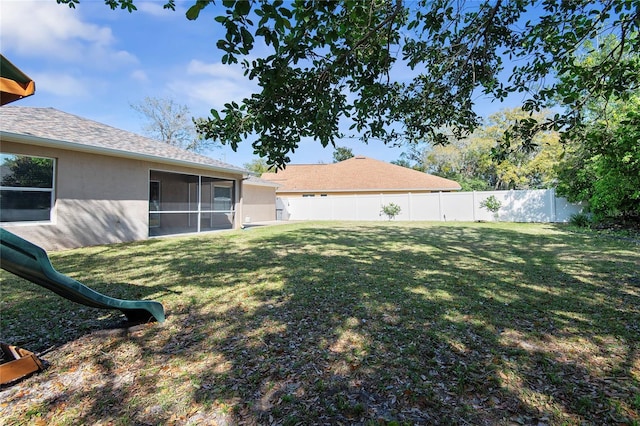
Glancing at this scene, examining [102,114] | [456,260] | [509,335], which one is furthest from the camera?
[102,114]

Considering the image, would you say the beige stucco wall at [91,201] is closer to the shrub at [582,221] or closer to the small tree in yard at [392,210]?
the small tree in yard at [392,210]

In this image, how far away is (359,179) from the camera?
25766 mm

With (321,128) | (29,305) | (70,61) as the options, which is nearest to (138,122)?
(70,61)

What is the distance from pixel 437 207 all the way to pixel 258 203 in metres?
11.7

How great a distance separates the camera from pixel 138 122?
29.7m

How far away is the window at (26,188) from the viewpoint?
739 centimetres

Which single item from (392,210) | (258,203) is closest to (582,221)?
(392,210)

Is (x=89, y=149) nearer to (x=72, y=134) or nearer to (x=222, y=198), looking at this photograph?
(x=72, y=134)

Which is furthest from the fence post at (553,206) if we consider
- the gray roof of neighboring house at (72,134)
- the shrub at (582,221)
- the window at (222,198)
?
the gray roof of neighboring house at (72,134)

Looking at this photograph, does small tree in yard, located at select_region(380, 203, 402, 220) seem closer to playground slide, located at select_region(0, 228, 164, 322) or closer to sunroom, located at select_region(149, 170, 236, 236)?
sunroom, located at select_region(149, 170, 236, 236)

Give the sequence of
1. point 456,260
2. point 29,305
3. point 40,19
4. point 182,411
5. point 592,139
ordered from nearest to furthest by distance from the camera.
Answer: point 182,411 → point 592,139 → point 29,305 → point 40,19 → point 456,260

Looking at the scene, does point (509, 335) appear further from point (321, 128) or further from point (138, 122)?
point (138, 122)

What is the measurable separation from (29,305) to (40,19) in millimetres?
5821

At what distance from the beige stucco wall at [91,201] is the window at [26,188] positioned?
16 cm
